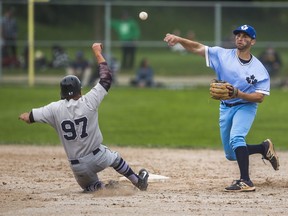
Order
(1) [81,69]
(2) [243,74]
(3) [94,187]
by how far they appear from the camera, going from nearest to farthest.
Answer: (3) [94,187], (2) [243,74], (1) [81,69]

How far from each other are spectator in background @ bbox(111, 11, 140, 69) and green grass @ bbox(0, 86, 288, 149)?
187cm

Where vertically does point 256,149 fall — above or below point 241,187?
above

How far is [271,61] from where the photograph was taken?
23906 millimetres

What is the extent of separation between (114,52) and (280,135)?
11.2 metres

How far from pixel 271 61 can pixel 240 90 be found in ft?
48.9

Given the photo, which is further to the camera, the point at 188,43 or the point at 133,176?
the point at 188,43

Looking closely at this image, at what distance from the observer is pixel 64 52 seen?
1011 inches

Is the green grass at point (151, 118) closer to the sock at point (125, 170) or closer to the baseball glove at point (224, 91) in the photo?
the sock at point (125, 170)

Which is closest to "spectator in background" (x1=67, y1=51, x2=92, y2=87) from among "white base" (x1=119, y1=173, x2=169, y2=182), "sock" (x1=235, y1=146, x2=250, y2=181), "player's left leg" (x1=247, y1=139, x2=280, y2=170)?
"white base" (x1=119, y1=173, x2=169, y2=182)

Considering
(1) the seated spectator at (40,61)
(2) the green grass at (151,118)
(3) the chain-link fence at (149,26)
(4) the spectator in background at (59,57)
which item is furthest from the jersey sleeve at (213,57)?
(1) the seated spectator at (40,61)

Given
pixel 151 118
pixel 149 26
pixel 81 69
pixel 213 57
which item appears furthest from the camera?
pixel 149 26

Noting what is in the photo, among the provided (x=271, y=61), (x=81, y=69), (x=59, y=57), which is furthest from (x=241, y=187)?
(x=59, y=57)

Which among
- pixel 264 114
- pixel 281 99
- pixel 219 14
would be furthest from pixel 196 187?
pixel 219 14

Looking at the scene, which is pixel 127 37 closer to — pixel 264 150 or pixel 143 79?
pixel 143 79
